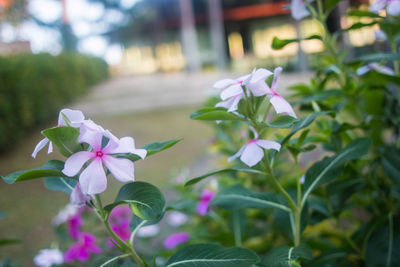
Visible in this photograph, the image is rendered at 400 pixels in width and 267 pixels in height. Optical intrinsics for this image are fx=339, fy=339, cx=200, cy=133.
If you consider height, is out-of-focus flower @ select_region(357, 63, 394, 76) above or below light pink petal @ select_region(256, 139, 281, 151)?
above

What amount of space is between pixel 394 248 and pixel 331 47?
60cm

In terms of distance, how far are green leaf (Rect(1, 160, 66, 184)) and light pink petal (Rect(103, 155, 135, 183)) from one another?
3.7 inches

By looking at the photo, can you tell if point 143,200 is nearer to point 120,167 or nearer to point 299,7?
point 120,167

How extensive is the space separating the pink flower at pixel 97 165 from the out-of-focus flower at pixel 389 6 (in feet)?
2.79

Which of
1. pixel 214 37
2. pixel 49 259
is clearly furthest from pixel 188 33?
pixel 49 259

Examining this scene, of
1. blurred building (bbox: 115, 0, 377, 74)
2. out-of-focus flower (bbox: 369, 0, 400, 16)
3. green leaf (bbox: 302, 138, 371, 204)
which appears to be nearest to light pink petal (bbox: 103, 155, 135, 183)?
green leaf (bbox: 302, 138, 371, 204)

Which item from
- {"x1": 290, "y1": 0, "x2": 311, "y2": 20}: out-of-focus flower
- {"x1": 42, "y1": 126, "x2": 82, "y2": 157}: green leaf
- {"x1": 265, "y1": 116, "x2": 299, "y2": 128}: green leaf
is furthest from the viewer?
{"x1": 290, "y1": 0, "x2": 311, "y2": 20}: out-of-focus flower

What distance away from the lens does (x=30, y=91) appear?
6.47 m

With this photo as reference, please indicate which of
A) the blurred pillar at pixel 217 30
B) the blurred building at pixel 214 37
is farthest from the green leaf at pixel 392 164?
the blurred pillar at pixel 217 30

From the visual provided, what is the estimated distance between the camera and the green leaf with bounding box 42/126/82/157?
525 mm

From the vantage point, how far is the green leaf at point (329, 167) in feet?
2.69

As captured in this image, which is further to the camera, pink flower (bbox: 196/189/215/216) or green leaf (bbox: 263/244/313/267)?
pink flower (bbox: 196/189/215/216)

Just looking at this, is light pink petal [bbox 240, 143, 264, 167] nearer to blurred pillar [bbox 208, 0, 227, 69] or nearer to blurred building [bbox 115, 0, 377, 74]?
blurred building [bbox 115, 0, 377, 74]

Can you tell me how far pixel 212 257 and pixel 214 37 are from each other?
48.1 feet
